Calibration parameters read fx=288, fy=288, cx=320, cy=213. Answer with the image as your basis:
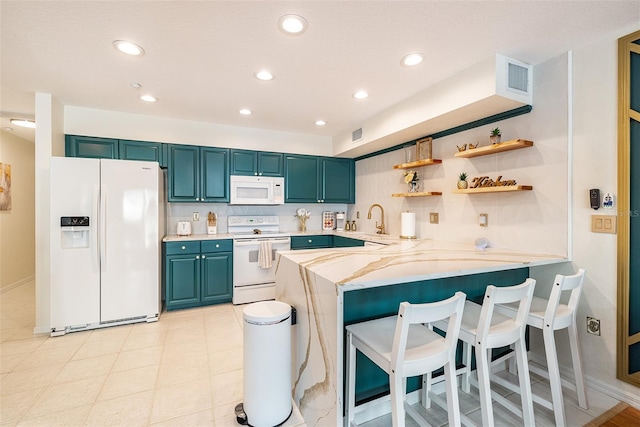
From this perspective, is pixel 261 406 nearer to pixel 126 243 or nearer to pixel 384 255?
pixel 384 255

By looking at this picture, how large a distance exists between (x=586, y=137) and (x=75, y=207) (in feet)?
14.8

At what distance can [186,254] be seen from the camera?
361 cm

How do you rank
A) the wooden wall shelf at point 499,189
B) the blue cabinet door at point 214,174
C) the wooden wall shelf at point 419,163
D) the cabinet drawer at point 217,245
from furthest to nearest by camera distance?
1. the blue cabinet door at point 214,174
2. the cabinet drawer at point 217,245
3. the wooden wall shelf at point 419,163
4. the wooden wall shelf at point 499,189

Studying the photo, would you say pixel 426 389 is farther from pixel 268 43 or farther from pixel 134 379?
pixel 268 43

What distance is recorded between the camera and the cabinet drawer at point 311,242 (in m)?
4.20

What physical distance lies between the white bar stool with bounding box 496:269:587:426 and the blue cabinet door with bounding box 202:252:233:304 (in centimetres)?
306

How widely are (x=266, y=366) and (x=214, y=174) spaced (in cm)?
297

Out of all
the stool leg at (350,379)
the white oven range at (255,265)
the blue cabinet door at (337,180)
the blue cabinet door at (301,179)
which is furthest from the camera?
the blue cabinet door at (337,180)

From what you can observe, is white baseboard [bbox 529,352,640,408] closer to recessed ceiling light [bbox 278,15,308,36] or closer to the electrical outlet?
the electrical outlet

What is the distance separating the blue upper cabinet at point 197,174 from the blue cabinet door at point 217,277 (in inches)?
31.8

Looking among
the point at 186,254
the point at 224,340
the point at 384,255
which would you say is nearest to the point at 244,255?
the point at 186,254

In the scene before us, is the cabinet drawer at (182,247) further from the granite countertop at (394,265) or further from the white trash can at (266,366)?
the white trash can at (266,366)

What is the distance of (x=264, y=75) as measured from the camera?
101 inches

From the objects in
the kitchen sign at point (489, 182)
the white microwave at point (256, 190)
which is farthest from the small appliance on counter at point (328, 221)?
the kitchen sign at point (489, 182)
